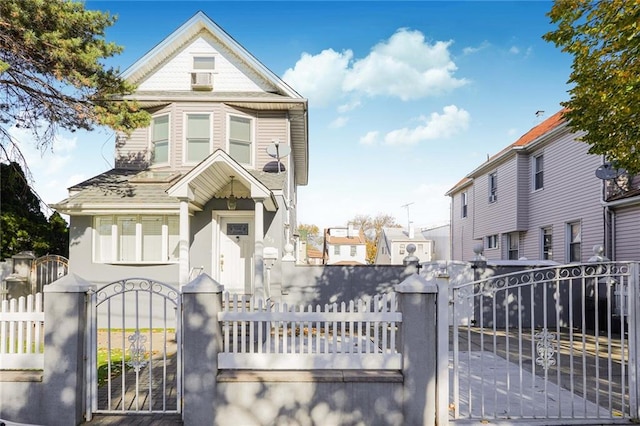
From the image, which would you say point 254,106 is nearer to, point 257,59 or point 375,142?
point 257,59

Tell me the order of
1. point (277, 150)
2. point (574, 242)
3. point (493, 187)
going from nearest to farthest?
point (277, 150) < point (574, 242) < point (493, 187)

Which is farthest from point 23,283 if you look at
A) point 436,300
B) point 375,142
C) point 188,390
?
point 375,142

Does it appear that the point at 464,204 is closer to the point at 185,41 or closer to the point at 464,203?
the point at 464,203

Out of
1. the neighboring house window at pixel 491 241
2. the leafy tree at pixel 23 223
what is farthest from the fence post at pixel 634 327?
the neighboring house window at pixel 491 241

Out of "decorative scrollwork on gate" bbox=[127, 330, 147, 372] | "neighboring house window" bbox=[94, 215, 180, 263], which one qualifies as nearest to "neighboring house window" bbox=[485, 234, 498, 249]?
"neighboring house window" bbox=[94, 215, 180, 263]

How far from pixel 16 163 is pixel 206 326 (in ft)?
36.7

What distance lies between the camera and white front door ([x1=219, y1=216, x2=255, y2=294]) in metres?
11.2

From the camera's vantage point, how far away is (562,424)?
4.16m

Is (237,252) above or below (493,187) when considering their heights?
below

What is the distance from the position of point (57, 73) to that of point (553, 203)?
1601cm

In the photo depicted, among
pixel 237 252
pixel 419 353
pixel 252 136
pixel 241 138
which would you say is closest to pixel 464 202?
pixel 252 136

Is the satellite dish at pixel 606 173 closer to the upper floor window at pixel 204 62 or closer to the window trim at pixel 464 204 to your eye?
the window trim at pixel 464 204

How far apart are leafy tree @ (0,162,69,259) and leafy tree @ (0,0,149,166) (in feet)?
6.40

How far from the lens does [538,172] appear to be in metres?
15.3
